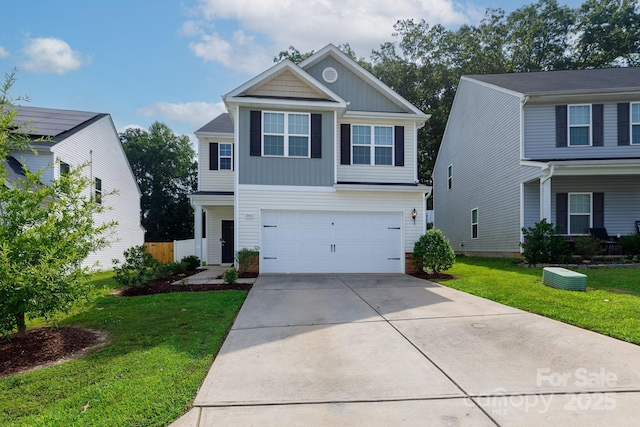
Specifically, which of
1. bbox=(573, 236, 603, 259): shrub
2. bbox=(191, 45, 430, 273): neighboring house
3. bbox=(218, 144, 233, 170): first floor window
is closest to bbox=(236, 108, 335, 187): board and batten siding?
bbox=(191, 45, 430, 273): neighboring house

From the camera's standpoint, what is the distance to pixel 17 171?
11.6m

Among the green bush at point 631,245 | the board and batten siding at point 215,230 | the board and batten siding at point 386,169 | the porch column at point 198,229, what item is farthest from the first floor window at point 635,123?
the porch column at point 198,229

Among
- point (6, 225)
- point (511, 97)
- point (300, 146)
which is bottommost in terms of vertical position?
point (6, 225)

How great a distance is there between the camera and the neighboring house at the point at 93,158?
12.7 meters

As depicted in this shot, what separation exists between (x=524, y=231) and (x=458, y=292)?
18.3 feet

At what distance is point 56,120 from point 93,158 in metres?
1.95

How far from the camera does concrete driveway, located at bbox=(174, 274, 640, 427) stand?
2.95 metres

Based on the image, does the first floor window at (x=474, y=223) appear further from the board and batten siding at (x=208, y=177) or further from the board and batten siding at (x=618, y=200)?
the board and batten siding at (x=208, y=177)

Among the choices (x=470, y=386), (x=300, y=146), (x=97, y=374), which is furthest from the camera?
(x=300, y=146)

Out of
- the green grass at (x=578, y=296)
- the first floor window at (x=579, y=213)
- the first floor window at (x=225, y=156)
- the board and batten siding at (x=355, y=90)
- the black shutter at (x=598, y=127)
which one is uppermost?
the board and batten siding at (x=355, y=90)

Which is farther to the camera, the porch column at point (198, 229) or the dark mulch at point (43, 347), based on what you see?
the porch column at point (198, 229)

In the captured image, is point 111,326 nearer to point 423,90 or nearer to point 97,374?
point 97,374

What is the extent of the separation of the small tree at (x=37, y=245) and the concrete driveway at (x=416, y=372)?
93.9 inches

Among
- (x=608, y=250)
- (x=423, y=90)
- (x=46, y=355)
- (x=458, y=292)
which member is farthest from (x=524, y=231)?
(x=423, y=90)
